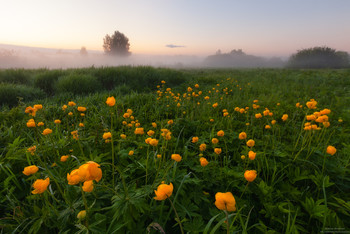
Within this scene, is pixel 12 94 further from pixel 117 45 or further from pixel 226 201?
pixel 117 45

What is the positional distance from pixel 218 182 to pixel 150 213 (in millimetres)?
660

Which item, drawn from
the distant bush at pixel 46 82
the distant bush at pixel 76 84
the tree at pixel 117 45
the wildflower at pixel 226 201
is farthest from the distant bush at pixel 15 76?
the tree at pixel 117 45

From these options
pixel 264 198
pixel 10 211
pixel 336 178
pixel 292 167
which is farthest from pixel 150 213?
pixel 336 178

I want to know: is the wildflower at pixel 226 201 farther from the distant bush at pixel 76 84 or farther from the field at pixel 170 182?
the distant bush at pixel 76 84

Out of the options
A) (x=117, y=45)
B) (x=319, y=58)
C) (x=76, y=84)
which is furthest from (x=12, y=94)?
(x=319, y=58)

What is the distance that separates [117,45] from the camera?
4738cm

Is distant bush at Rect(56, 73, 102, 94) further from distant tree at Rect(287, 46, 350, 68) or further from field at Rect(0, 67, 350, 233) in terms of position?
distant tree at Rect(287, 46, 350, 68)

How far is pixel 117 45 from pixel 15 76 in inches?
1824

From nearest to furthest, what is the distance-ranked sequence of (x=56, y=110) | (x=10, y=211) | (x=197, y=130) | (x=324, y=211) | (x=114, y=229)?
(x=114, y=229)
(x=324, y=211)
(x=10, y=211)
(x=197, y=130)
(x=56, y=110)

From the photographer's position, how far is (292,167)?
5.80 ft

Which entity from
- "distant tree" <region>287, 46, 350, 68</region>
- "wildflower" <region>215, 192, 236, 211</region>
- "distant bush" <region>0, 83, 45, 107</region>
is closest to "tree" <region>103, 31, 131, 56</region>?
"distant tree" <region>287, 46, 350, 68</region>

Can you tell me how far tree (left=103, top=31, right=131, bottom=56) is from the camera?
4684 centimetres

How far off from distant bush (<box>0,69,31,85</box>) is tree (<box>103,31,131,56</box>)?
1780 inches

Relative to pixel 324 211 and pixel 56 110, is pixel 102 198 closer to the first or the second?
pixel 324 211
